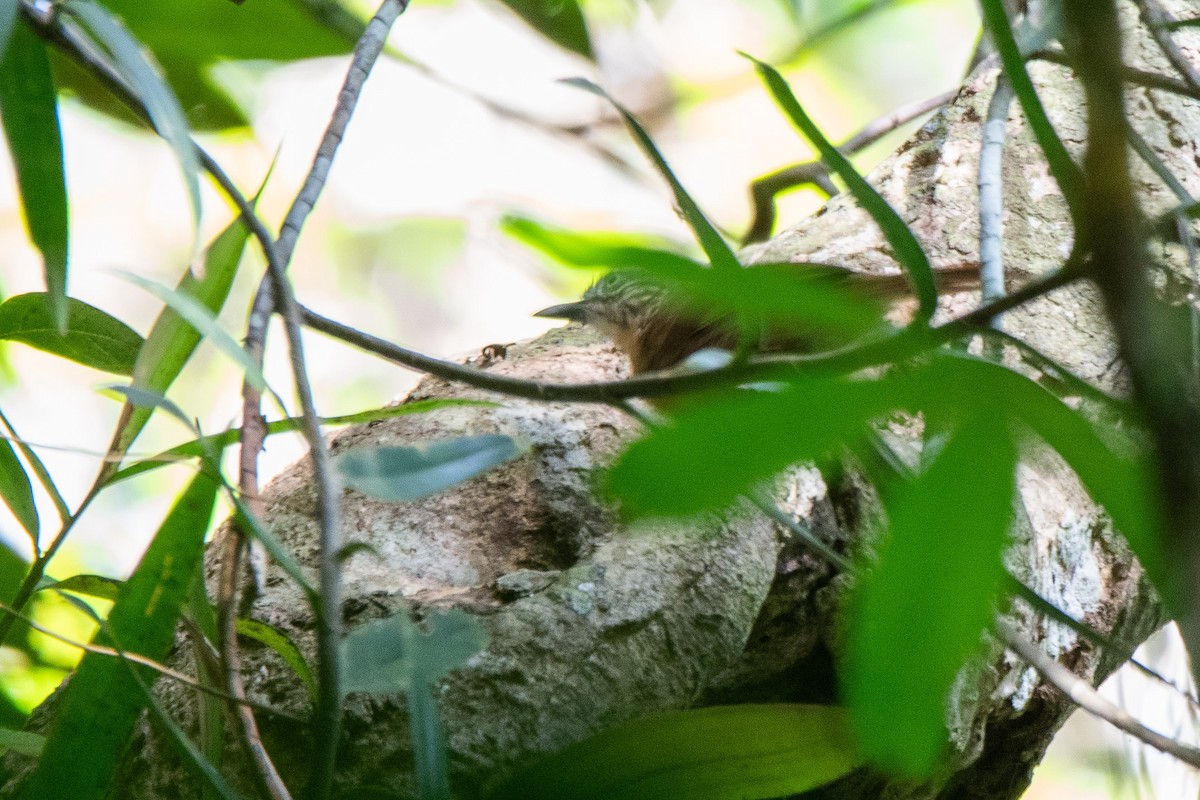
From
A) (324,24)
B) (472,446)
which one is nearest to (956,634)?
(472,446)

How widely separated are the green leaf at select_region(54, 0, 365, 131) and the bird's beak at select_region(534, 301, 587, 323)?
966 mm

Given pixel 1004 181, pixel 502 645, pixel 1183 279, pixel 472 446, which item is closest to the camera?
pixel 472 446

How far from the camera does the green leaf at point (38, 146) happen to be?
0.89m

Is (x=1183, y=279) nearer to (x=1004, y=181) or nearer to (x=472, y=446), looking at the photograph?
(x=1004, y=181)

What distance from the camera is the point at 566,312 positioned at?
278 centimetres

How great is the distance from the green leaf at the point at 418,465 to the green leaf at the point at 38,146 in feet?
1.07

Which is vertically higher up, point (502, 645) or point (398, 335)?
point (398, 335)

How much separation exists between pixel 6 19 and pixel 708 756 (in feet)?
2.70

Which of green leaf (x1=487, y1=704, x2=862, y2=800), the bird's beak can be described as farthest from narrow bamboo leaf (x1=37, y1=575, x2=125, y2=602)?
the bird's beak

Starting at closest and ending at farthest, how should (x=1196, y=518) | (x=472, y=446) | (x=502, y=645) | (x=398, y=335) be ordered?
1. (x=1196, y=518)
2. (x=472, y=446)
3. (x=502, y=645)
4. (x=398, y=335)

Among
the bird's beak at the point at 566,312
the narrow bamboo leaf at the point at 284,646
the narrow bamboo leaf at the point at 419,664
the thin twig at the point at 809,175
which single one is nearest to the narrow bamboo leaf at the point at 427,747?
the narrow bamboo leaf at the point at 419,664

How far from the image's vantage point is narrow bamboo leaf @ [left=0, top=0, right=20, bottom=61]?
2.48 ft

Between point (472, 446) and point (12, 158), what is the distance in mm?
501

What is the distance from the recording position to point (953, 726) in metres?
1.15
